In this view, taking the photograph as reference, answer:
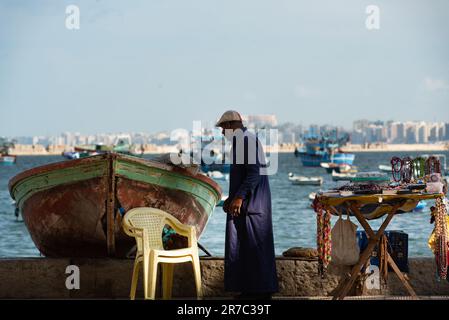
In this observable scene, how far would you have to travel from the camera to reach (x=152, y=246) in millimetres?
6590

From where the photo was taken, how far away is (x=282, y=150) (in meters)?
194

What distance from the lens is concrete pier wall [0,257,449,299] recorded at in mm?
7297

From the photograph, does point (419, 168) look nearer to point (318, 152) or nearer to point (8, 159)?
point (318, 152)

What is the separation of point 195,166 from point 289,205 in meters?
41.3

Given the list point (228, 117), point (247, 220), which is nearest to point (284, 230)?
point (247, 220)

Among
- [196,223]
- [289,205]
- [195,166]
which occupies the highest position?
[195,166]

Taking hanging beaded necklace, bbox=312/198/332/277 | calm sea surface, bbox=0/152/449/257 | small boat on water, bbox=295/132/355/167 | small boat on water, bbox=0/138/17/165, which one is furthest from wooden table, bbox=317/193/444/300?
small boat on water, bbox=0/138/17/165

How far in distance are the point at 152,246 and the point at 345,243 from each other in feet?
4.77

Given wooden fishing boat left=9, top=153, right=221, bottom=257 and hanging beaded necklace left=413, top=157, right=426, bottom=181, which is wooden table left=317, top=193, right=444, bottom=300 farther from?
wooden fishing boat left=9, top=153, right=221, bottom=257

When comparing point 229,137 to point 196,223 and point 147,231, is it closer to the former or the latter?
point 147,231

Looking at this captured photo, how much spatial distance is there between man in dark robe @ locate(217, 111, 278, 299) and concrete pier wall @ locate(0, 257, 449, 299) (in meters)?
0.80
